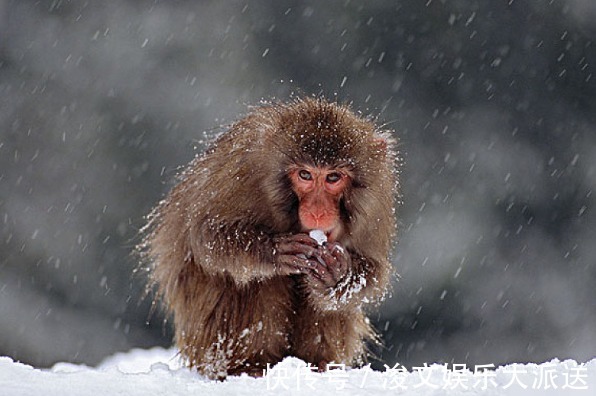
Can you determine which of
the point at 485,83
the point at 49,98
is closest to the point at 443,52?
the point at 485,83

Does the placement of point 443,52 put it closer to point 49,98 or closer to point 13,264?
point 49,98

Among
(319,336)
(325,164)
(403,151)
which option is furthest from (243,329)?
(403,151)

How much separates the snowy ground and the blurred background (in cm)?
513

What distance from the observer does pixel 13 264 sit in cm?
812

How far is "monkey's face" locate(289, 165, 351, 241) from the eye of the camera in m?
3.39

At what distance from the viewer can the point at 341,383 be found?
8.57ft

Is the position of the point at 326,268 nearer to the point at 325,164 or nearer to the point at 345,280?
the point at 345,280

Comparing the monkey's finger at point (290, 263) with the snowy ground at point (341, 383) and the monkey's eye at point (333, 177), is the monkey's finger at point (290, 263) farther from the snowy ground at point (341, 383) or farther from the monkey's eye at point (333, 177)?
the snowy ground at point (341, 383)

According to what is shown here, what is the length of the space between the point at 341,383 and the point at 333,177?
1059 millimetres

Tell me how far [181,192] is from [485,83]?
4858 mm

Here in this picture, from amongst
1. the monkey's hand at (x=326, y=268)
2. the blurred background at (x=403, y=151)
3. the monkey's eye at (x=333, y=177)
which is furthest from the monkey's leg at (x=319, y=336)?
the blurred background at (x=403, y=151)

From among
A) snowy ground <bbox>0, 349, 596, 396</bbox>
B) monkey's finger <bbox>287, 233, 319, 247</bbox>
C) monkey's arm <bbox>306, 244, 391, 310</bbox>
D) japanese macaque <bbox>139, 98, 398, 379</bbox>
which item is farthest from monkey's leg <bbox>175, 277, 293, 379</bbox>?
snowy ground <bbox>0, 349, 596, 396</bbox>

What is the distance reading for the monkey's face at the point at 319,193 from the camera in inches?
134

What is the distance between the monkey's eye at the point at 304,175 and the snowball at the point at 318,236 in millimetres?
201
